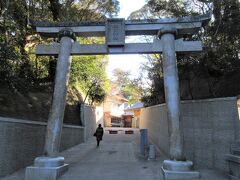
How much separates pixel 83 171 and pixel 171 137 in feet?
11.8

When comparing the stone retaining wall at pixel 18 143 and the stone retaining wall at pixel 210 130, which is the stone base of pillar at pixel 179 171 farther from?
the stone retaining wall at pixel 18 143

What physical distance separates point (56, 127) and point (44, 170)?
5.33 feet

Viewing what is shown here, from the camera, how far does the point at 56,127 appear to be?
11.4m

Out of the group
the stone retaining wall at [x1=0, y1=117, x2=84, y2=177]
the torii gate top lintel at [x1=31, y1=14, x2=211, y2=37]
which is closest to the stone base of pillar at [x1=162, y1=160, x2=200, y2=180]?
the torii gate top lintel at [x1=31, y1=14, x2=211, y2=37]

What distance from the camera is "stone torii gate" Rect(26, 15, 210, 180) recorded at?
1112 centimetres

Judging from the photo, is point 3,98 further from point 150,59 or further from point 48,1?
point 150,59

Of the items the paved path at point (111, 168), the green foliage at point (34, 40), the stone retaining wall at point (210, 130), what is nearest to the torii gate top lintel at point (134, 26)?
the green foliage at point (34, 40)

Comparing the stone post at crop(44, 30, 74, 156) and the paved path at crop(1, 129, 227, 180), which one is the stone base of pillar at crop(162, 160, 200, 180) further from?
the stone post at crop(44, 30, 74, 156)

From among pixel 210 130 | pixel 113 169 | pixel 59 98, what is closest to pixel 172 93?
pixel 210 130

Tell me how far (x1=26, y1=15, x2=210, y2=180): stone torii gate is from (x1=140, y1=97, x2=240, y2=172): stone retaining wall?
5.60ft

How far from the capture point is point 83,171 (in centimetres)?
1194

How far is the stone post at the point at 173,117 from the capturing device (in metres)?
10.2

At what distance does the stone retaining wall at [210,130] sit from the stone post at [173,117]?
1686 mm

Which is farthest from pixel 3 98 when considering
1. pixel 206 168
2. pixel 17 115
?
pixel 206 168
